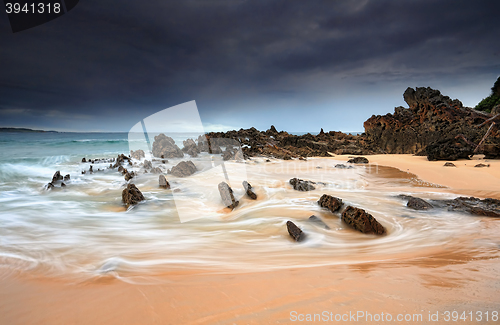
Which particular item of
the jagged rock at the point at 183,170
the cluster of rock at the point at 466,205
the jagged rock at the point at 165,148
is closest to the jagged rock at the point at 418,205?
the cluster of rock at the point at 466,205

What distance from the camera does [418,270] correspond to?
1.58m

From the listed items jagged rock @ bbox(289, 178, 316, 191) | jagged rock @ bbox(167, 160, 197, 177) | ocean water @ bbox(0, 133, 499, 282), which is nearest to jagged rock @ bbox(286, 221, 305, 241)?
ocean water @ bbox(0, 133, 499, 282)

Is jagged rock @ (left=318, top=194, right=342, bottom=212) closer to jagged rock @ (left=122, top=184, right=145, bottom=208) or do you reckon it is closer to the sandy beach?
the sandy beach

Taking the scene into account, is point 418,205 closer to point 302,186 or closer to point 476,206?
point 476,206

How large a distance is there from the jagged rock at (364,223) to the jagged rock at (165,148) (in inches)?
352

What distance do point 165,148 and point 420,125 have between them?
13.1 metres

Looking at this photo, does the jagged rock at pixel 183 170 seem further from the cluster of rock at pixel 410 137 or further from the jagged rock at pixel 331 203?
the jagged rock at pixel 331 203

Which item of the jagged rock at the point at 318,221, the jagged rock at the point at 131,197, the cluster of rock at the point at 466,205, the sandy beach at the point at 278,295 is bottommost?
the jagged rock at the point at 318,221

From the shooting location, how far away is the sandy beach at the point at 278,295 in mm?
1103

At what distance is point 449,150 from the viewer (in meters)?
7.53

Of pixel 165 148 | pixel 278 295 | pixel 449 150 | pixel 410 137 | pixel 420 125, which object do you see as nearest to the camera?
pixel 278 295

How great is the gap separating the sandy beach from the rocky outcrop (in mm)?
8994

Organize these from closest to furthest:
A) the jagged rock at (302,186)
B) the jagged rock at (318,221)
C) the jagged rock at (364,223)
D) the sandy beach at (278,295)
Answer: the sandy beach at (278,295), the jagged rock at (364,223), the jagged rock at (318,221), the jagged rock at (302,186)

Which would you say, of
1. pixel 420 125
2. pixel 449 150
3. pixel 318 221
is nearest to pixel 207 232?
pixel 318 221
